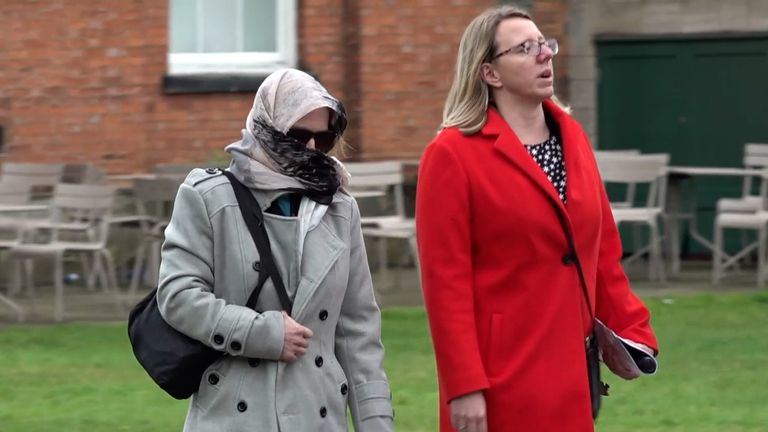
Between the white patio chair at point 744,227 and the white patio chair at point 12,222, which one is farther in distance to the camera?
the white patio chair at point 744,227

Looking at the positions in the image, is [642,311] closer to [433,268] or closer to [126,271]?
[433,268]

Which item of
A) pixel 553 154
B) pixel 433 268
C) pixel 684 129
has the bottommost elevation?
pixel 684 129

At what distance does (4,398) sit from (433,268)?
536 cm

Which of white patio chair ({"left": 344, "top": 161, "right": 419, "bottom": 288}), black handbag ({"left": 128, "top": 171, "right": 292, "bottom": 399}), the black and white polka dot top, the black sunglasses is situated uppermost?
the black sunglasses

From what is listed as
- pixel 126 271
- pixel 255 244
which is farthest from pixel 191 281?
pixel 126 271

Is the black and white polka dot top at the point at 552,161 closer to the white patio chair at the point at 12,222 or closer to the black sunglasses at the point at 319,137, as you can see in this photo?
the black sunglasses at the point at 319,137

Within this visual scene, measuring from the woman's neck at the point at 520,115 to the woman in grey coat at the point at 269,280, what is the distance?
0.49m

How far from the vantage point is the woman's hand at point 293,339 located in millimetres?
4059

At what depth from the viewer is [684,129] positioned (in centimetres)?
1542

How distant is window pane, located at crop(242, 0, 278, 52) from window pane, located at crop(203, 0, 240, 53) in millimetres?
116

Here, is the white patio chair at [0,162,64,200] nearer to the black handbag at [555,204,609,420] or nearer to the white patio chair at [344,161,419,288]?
the white patio chair at [344,161,419,288]

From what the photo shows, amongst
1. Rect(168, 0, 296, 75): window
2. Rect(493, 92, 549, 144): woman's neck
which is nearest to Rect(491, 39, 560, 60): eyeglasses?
Rect(493, 92, 549, 144): woman's neck

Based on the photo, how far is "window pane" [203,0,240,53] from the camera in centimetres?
1540

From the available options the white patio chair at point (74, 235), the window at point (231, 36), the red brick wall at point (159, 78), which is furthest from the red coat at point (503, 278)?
the window at point (231, 36)
